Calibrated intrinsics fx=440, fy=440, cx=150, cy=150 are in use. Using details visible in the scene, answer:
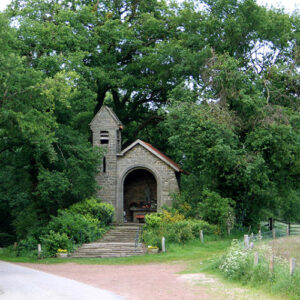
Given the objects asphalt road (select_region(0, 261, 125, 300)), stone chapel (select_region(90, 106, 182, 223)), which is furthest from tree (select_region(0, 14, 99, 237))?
asphalt road (select_region(0, 261, 125, 300))

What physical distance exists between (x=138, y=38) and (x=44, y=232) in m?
19.7

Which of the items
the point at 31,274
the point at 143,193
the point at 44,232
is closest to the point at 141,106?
the point at 143,193

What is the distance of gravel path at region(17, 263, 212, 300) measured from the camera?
1362 cm

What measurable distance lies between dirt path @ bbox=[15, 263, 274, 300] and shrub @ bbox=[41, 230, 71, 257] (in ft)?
6.96

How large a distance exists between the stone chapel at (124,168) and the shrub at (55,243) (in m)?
8.30

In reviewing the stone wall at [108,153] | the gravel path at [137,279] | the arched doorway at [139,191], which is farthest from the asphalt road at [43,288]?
the arched doorway at [139,191]

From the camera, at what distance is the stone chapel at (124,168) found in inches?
1222

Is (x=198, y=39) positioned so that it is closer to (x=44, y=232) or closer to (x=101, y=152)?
(x=101, y=152)

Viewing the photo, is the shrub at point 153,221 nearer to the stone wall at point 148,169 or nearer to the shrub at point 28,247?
the stone wall at point 148,169

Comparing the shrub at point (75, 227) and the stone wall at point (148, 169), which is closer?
the shrub at point (75, 227)

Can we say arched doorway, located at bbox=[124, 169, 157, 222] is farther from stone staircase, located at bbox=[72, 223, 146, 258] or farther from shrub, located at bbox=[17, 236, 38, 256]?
shrub, located at bbox=[17, 236, 38, 256]

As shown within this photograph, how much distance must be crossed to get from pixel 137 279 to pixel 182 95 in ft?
54.5

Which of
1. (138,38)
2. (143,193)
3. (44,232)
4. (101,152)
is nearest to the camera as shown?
(44,232)

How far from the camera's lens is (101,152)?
1183 inches
